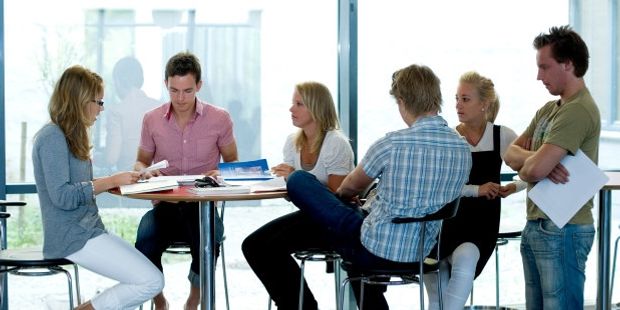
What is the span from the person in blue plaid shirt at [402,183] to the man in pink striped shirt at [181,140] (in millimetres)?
971

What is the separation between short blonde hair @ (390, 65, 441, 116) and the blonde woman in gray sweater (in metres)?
1.16

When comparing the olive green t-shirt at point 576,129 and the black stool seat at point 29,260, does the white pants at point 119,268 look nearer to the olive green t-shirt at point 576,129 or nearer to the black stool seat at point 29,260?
the black stool seat at point 29,260

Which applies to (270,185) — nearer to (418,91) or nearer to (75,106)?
(418,91)

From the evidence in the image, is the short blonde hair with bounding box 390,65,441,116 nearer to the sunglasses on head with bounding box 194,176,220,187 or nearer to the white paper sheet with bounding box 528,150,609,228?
the white paper sheet with bounding box 528,150,609,228

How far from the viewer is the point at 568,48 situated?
3.96 meters

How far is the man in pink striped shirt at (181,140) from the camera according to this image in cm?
487

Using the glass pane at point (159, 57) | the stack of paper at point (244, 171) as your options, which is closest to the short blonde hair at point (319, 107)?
the stack of paper at point (244, 171)

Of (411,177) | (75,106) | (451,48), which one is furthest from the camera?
(451,48)

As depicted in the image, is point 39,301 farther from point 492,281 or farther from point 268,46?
point 492,281

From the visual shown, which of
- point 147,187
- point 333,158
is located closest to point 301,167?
point 333,158

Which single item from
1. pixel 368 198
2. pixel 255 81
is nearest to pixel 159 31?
pixel 255 81

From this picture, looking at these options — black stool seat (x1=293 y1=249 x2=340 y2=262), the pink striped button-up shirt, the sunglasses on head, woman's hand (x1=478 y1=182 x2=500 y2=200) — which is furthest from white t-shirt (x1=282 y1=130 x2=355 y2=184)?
the sunglasses on head

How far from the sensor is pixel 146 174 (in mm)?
4312

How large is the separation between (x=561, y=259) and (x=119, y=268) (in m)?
1.79
